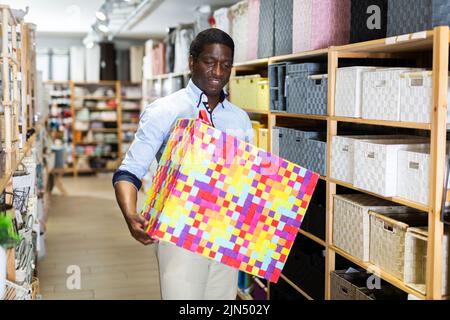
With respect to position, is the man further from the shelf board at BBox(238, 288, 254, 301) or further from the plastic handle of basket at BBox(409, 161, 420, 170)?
the shelf board at BBox(238, 288, 254, 301)

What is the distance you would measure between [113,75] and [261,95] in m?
7.00

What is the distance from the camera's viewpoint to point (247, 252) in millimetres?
1742

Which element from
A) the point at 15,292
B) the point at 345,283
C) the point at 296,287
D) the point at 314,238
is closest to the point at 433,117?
the point at 345,283

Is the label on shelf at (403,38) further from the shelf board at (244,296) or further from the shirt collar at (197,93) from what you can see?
the shelf board at (244,296)

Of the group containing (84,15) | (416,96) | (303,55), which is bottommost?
(416,96)

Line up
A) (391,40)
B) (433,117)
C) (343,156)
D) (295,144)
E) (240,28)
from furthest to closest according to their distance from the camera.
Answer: (240,28), (295,144), (343,156), (391,40), (433,117)

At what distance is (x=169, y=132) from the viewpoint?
6.52 ft

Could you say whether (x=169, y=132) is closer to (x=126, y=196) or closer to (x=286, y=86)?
(x=126, y=196)

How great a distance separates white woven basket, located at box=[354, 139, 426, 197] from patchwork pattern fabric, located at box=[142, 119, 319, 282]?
24.9 inches

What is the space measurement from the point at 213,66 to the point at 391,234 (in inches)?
39.7

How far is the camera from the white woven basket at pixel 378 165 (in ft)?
7.43

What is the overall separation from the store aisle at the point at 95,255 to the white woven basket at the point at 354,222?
180cm

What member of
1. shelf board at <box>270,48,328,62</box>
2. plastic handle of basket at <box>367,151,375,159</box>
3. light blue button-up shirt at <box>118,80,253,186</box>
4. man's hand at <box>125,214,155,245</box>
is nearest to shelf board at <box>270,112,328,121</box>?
shelf board at <box>270,48,328,62</box>

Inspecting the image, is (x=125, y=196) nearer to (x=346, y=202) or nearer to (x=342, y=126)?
(x=346, y=202)
